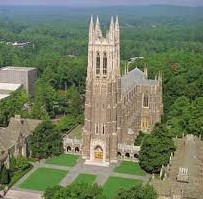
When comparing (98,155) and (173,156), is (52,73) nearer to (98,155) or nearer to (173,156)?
(98,155)

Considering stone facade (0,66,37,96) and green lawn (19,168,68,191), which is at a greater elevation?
stone facade (0,66,37,96)

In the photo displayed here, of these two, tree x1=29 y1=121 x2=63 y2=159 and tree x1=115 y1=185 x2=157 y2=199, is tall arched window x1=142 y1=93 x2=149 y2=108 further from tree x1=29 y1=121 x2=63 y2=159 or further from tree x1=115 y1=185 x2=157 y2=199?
tree x1=115 y1=185 x2=157 y2=199

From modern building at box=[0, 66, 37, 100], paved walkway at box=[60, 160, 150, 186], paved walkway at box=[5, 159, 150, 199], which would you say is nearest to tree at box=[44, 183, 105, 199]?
paved walkway at box=[5, 159, 150, 199]

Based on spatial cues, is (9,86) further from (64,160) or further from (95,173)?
(95,173)

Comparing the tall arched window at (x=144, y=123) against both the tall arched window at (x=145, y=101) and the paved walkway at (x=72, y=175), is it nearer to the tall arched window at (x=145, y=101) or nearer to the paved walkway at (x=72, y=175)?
the tall arched window at (x=145, y=101)

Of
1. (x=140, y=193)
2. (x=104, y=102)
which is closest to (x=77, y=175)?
(x=104, y=102)

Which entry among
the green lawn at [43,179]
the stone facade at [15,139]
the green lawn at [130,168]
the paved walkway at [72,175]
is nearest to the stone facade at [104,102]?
the green lawn at [130,168]

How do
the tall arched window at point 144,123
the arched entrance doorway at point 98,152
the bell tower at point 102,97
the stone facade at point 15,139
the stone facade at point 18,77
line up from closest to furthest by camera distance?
the stone facade at point 15,139
the bell tower at point 102,97
the arched entrance doorway at point 98,152
the tall arched window at point 144,123
the stone facade at point 18,77
